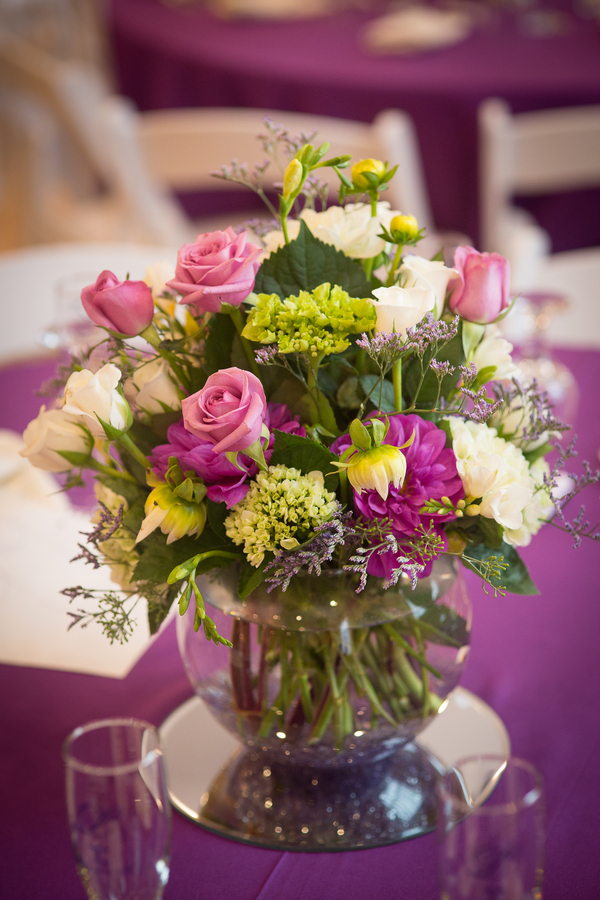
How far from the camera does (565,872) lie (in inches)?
23.3

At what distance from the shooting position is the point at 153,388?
0.57 meters

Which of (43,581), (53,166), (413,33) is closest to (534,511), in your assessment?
(43,581)

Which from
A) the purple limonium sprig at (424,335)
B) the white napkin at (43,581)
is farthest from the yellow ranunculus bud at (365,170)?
the white napkin at (43,581)

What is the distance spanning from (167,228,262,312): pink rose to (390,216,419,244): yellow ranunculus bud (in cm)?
9

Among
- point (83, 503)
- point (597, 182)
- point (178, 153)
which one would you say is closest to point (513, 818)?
point (83, 503)

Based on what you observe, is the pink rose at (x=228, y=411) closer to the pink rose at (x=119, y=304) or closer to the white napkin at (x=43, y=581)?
the pink rose at (x=119, y=304)

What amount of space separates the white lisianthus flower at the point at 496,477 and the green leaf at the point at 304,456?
8cm

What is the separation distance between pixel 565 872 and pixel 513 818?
19 centimetres

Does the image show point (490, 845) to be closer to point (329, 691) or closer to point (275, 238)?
point (329, 691)

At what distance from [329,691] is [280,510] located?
159 millimetres

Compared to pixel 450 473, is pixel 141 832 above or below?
below

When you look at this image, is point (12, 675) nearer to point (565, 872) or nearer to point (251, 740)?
point (251, 740)

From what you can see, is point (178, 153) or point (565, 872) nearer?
point (565, 872)

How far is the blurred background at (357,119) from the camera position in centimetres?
182
